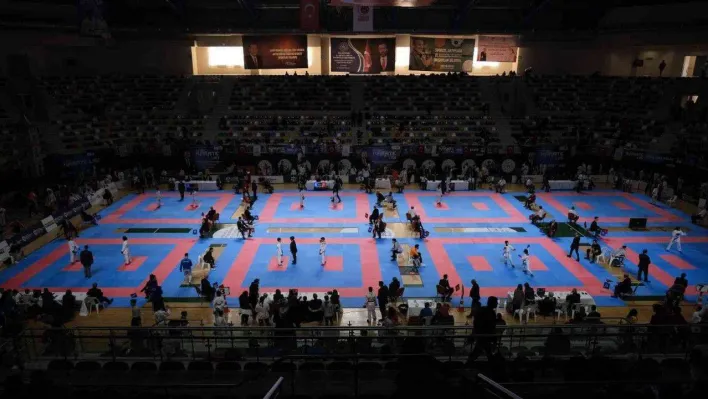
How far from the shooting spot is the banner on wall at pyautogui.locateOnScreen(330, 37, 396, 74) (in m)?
46.2

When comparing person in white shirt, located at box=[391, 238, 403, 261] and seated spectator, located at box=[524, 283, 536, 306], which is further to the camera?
person in white shirt, located at box=[391, 238, 403, 261]

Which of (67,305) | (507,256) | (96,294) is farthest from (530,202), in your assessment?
(67,305)

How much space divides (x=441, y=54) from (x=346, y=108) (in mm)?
11979

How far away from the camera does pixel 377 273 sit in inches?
770

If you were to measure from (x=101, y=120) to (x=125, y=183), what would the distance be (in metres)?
9.71

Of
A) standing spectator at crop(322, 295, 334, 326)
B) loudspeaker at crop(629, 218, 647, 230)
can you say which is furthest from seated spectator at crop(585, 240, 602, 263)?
standing spectator at crop(322, 295, 334, 326)

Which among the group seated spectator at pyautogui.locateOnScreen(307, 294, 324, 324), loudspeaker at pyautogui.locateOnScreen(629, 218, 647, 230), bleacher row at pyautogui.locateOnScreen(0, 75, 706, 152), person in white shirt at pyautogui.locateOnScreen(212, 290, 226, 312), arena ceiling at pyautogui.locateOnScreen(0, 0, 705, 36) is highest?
arena ceiling at pyautogui.locateOnScreen(0, 0, 705, 36)

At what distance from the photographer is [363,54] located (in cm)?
4653

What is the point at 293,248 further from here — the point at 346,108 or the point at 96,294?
the point at 346,108

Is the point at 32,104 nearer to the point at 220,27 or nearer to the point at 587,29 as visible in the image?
the point at 220,27

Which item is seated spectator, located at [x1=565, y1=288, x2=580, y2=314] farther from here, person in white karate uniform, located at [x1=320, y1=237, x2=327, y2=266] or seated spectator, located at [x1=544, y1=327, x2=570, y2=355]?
person in white karate uniform, located at [x1=320, y1=237, x2=327, y2=266]

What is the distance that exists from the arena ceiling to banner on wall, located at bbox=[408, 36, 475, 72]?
4.51ft

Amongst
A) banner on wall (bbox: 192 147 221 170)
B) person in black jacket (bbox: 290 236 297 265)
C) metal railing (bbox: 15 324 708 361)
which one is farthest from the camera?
banner on wall (bbox: 192 147 221 170)

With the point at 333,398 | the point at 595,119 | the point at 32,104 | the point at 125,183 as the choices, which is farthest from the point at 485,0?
the point at 333,398
